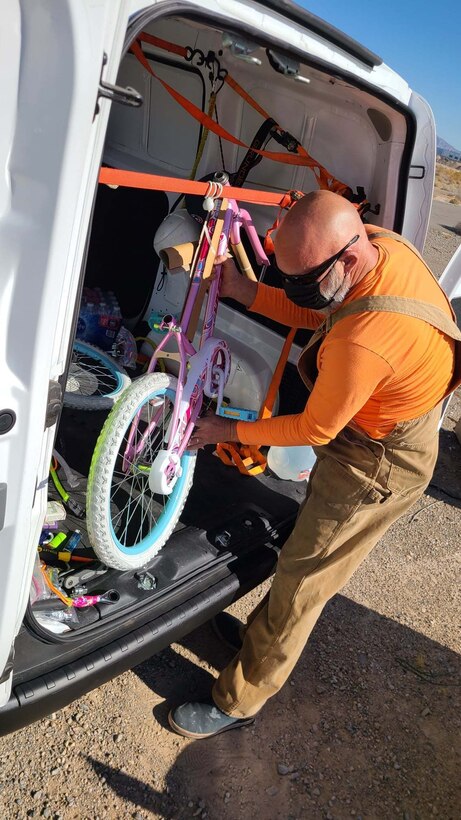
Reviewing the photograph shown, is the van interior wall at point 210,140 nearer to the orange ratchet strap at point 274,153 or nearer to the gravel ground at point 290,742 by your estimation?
the orange ratchet strap at point 274,153

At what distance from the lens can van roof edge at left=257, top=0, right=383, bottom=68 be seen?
1.90m

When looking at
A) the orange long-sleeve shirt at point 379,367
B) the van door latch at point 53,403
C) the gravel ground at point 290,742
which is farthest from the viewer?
the gravel ground at point 290,742

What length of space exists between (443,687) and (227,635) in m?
1.13

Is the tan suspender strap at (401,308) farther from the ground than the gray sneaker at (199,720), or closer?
farther from the ground

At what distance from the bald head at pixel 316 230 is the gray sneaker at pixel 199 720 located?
1.86 m

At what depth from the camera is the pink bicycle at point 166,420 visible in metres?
2.33

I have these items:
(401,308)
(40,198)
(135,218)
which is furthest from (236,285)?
(135,218)

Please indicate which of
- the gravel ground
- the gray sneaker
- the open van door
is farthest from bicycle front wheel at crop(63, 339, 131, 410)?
the open van door

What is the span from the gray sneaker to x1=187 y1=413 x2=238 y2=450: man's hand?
3.64ft

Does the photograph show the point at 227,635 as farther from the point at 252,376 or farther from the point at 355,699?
the point at 252,376

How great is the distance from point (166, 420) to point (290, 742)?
1526 millimetres

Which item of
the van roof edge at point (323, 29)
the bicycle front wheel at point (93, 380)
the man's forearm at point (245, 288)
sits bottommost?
the bicycle front wheel at point (93, 380)

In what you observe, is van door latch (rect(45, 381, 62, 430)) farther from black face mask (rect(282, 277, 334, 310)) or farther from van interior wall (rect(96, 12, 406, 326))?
van interior wall (rect(96, 12, 406, 326))

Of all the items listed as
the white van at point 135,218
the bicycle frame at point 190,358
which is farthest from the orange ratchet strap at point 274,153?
the bicycle frame at point 190,358
